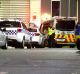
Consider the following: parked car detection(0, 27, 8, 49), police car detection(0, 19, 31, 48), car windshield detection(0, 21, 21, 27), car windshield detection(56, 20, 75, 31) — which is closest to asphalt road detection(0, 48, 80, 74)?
parked car detection(0, 27, 8, 49)

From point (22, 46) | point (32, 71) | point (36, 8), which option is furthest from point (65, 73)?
point (36, 8)

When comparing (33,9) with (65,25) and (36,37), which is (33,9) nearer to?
(65,25)

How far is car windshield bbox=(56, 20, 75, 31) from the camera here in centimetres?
3009

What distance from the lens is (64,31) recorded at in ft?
98.0

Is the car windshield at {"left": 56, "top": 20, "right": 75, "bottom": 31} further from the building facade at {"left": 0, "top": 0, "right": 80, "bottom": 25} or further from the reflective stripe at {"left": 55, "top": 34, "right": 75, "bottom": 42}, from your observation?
the building facade at {"left": 0, "top": 0, "right": 80, "bottom": 25}

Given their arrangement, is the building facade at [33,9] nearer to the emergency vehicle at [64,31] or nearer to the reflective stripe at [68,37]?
the emergency vehicle at [64,31]

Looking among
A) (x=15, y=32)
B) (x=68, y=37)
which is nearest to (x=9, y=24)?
(x=15, y=32)

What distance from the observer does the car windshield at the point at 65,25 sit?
30.1 m

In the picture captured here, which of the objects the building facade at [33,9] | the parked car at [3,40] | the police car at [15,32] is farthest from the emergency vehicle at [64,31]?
the building facade at [33,9]

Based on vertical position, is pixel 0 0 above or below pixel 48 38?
above

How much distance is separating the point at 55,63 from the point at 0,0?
24.0 metres

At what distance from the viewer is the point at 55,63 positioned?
1722cm

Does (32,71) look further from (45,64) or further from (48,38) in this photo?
(48,38)

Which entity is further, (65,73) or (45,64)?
(45,64)
